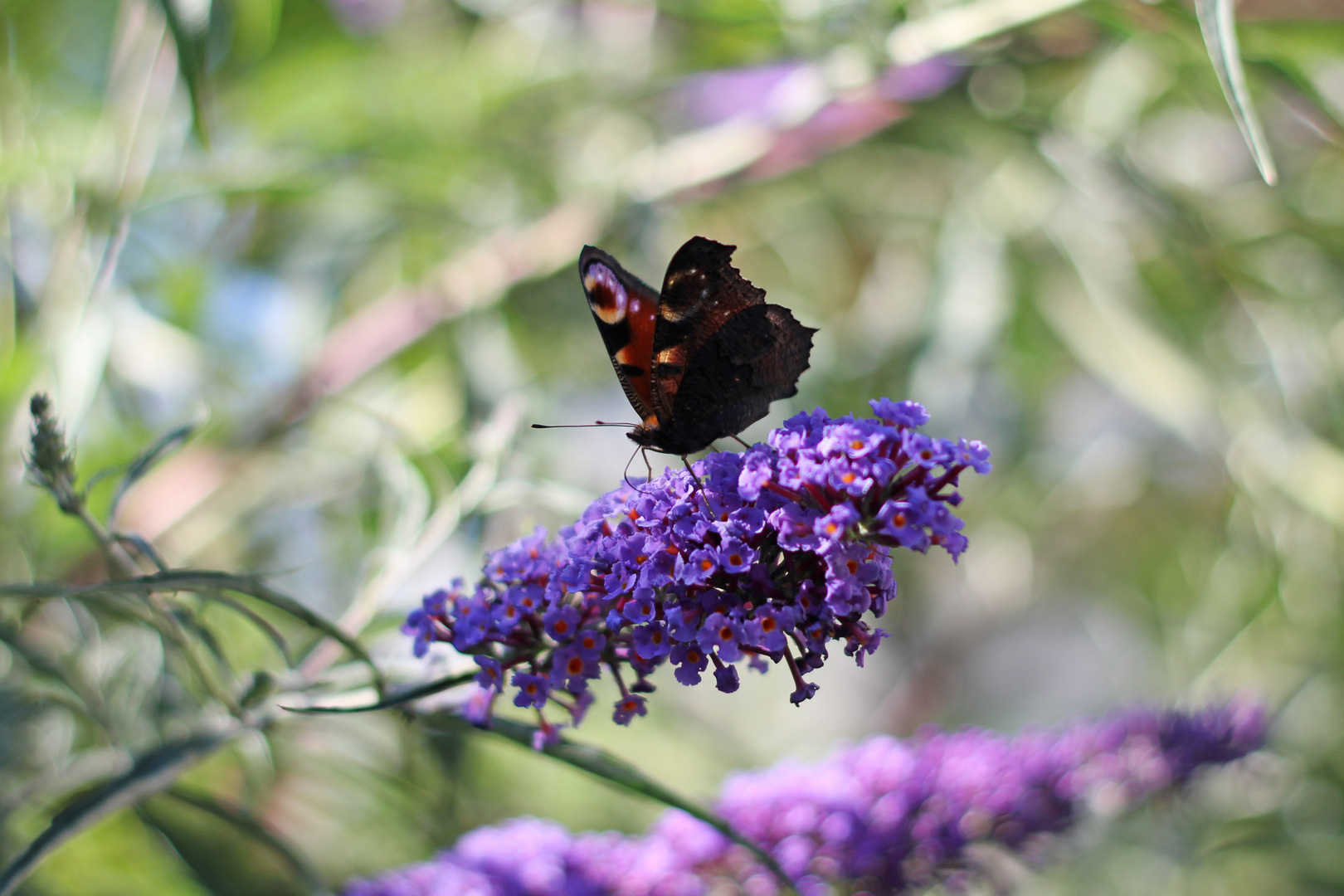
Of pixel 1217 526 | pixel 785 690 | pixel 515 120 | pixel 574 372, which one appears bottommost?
pixel 785 690

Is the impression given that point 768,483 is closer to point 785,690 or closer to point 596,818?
point 596,818

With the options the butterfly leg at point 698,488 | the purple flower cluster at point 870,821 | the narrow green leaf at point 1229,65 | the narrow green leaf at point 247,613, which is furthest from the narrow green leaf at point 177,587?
the narrow green leaf at point 1229,65

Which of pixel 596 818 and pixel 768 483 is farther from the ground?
pixel 596 818

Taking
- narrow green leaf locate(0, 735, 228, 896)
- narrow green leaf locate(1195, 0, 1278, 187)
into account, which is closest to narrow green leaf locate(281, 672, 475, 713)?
narrow green leaf locate(0, 735, 228, 896)

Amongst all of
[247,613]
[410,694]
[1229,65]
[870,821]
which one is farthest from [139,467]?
[1229,65]

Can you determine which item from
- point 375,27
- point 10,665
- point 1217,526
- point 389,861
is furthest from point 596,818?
point 375,27

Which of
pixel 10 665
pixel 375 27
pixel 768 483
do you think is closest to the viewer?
pixel 768 483

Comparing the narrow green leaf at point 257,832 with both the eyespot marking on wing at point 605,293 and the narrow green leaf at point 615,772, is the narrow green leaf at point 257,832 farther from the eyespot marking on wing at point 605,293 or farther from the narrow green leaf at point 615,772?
the eyespot marking on wing at point 605,293

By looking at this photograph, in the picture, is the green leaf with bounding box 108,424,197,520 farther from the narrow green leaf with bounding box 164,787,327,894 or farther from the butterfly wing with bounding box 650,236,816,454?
the butterfly wing with bounding box 650,236,816,454
